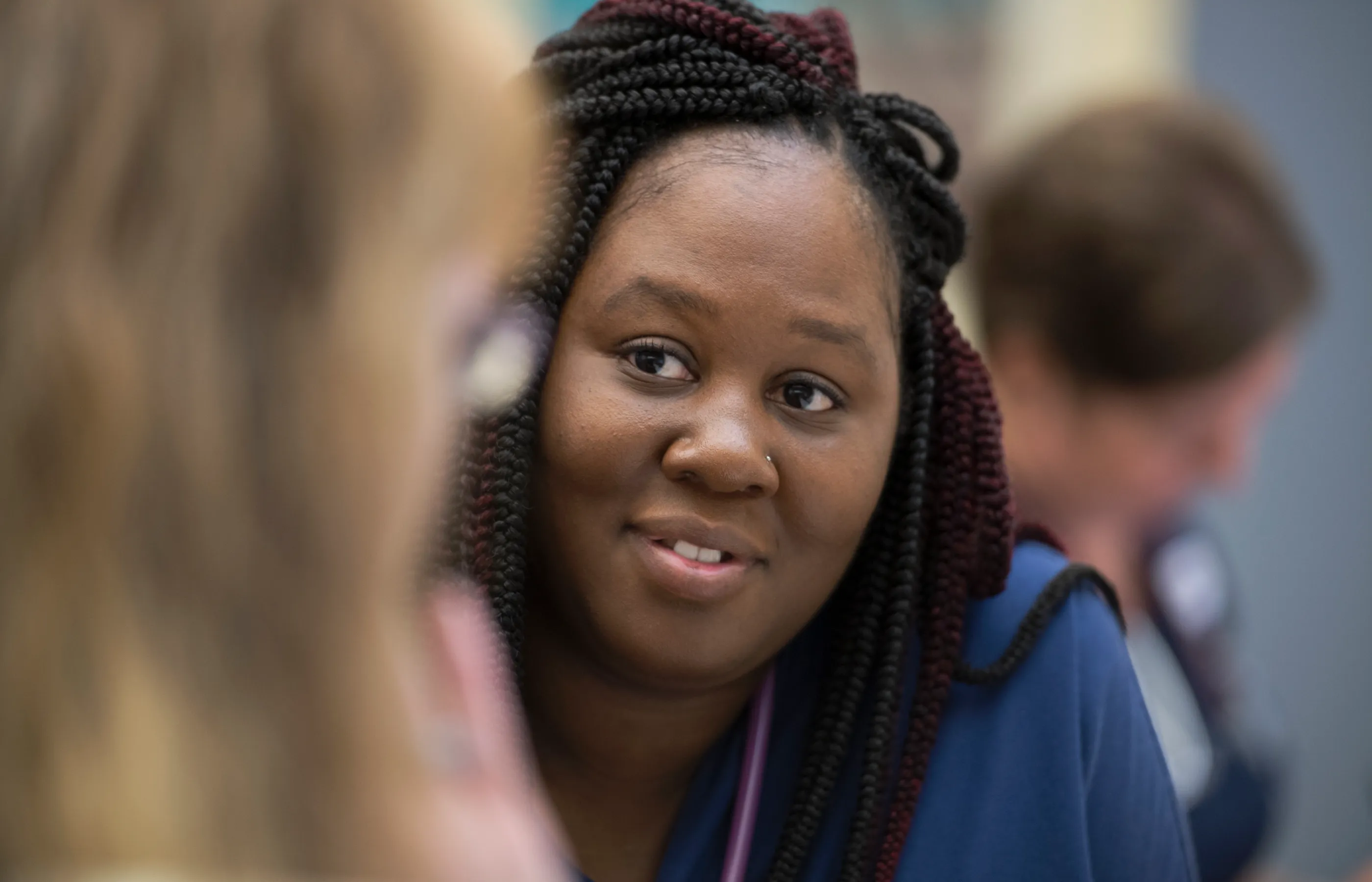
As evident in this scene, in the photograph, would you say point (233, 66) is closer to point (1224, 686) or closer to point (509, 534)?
point (509, 534)

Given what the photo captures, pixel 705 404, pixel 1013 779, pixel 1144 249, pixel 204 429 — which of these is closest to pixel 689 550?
pixel 705 404

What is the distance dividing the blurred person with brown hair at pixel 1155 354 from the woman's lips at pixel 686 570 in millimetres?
937

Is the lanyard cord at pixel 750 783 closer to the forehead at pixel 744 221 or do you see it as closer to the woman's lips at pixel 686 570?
the woman's lips at pixel 686 570

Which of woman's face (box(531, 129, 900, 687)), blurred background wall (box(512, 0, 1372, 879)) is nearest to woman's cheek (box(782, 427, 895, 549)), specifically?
woman's face (box(531, 129, 900, 687))

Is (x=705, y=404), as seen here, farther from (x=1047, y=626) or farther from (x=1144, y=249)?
(x=1144, y=249)

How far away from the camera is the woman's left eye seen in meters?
Result: 1.33

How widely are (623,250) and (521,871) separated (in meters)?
0.64

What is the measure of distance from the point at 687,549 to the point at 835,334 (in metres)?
0.22

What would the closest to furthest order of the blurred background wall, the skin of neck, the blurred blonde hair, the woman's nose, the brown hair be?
1. the blurred blonde hair
2. the woman's nose
3. the skin of neck
4. the brown hair
5. the blurred background wall

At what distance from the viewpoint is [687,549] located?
1.29m

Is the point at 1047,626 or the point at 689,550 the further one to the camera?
the point at 1047,626

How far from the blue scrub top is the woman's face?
18 cm

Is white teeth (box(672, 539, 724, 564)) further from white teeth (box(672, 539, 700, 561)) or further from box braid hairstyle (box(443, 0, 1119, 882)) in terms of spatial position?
box braid hairstyle (box(443, 0, 1119, 882))

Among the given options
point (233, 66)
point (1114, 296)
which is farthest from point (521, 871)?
point (1114, 296)
